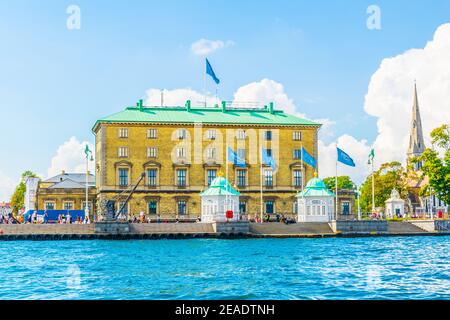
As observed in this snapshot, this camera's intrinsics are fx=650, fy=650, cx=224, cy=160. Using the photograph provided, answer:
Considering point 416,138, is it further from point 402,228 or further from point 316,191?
point 402,228

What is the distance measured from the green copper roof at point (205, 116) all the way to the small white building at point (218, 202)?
16082 millimetres

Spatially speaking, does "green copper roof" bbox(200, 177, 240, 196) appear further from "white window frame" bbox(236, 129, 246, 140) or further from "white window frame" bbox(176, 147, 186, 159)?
"white window frame" bbox(236, 129, 246, 140)

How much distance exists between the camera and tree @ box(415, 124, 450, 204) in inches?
3162

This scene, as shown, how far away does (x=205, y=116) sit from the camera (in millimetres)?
96562

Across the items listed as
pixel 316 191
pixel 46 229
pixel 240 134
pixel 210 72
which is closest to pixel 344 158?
pixel 316 191

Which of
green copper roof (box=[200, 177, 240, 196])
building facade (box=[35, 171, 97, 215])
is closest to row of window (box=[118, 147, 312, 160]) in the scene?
building facade (box=[35, 171, 97, 215])

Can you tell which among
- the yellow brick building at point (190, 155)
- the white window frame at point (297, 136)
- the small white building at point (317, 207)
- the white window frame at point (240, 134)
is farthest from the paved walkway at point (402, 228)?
the white window frame at point (240, 134)

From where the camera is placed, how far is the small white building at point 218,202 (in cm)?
8012

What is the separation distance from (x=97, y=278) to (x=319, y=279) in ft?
32.1

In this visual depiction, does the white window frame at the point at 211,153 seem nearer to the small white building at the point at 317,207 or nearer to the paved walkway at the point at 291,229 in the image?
the small white building at the point at 317,207

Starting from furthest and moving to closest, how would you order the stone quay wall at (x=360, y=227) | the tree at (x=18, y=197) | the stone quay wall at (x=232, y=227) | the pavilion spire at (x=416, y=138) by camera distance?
1. the pavilion spire at (x=416, y=138)
2. the tree at (x=18, y=197)
3. the stone quay wall at (x=360, y=227)
4. the stone quay wall at (x=232, y=227)

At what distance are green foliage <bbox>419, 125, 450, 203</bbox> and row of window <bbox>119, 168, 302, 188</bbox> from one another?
20528mm

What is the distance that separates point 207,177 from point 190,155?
4058 millimetres
